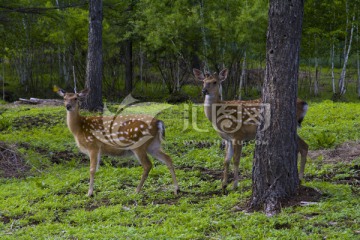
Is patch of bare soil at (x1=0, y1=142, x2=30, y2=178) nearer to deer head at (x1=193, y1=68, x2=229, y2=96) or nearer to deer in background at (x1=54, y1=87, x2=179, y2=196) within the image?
deer in background at (x1=54, y1=87, x2=179, y2=196)

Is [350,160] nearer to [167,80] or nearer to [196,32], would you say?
[196,32]

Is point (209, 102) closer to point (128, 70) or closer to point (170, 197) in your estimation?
point (170, 197)

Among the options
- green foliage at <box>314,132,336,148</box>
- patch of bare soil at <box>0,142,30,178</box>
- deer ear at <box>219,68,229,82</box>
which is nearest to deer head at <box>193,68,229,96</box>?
deer ear at <box>219,68,229,82</box>

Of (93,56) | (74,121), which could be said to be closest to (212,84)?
(74,121)

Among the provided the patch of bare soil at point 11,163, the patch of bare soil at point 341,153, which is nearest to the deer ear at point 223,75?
the patch of bare soil at point 341,153

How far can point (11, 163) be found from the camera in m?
10.6

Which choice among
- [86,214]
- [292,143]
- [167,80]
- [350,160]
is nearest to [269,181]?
[292,143]

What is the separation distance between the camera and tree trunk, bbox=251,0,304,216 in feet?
21.6

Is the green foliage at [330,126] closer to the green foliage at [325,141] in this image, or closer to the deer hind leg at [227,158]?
the green foliage at [325,141]

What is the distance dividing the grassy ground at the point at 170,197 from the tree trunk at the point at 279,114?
0.33 metres

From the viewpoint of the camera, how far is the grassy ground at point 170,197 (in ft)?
A: 20.2

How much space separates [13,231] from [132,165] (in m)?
3.96

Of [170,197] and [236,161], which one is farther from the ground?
[236,161]

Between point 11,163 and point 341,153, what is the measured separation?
6.28 meters
